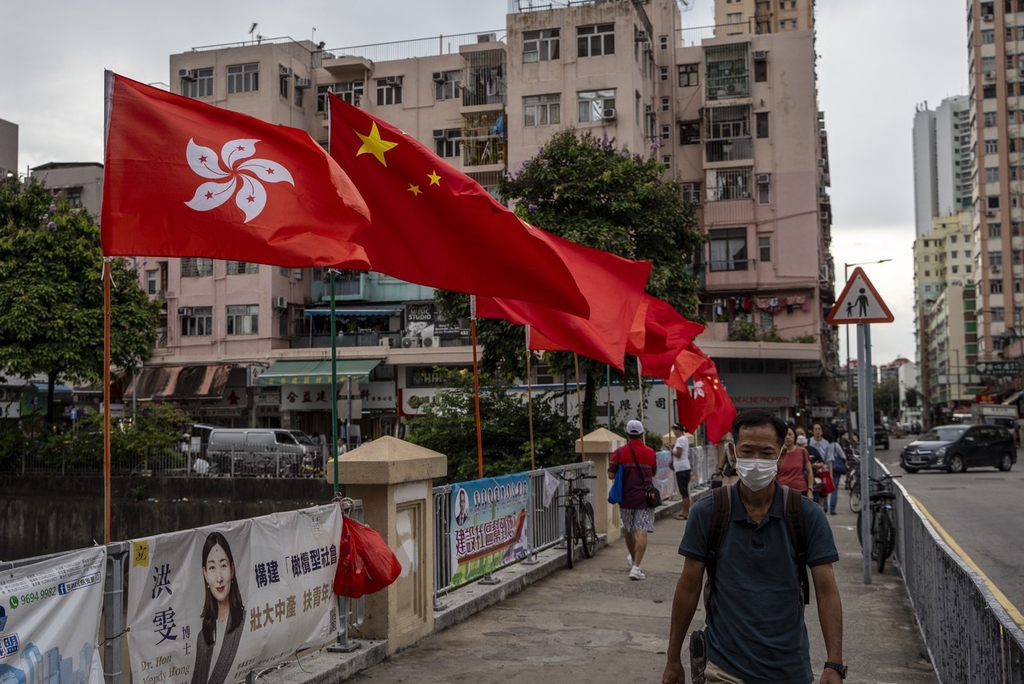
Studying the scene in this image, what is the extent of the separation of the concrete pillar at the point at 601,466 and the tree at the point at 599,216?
10451 mm

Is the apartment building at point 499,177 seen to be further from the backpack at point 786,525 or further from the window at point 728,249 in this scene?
the backpack at point 786,525

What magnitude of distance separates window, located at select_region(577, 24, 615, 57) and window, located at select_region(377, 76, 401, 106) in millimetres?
9607

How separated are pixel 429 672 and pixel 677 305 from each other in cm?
2215

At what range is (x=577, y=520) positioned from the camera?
14008 millimetres

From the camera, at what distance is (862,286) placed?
1180 cm

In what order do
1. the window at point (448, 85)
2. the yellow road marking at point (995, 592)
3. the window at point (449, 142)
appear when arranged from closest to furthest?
the yellow road marking at point (995, 592), the window at point (449, 142), the window at point (448, 85)

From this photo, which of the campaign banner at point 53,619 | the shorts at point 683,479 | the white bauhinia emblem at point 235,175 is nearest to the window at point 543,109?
the shorts at point 683,479

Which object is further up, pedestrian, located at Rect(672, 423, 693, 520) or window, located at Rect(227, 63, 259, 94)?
window, located at Rect(227, 63, 259, 94)

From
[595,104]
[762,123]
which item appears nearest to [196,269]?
[595,104]

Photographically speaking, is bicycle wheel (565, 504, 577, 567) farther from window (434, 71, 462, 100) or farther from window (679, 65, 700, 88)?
window (679, 65, 700, 88)

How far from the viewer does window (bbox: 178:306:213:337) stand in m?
49.4

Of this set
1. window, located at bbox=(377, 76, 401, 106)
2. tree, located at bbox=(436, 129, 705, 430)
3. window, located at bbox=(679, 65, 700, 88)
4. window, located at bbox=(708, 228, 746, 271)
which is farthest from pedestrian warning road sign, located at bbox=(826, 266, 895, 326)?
window, located at bbox=(679, 65, 700, 88)

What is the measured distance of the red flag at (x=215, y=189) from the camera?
18.7 feet

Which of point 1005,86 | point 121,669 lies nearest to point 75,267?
point 121,669
